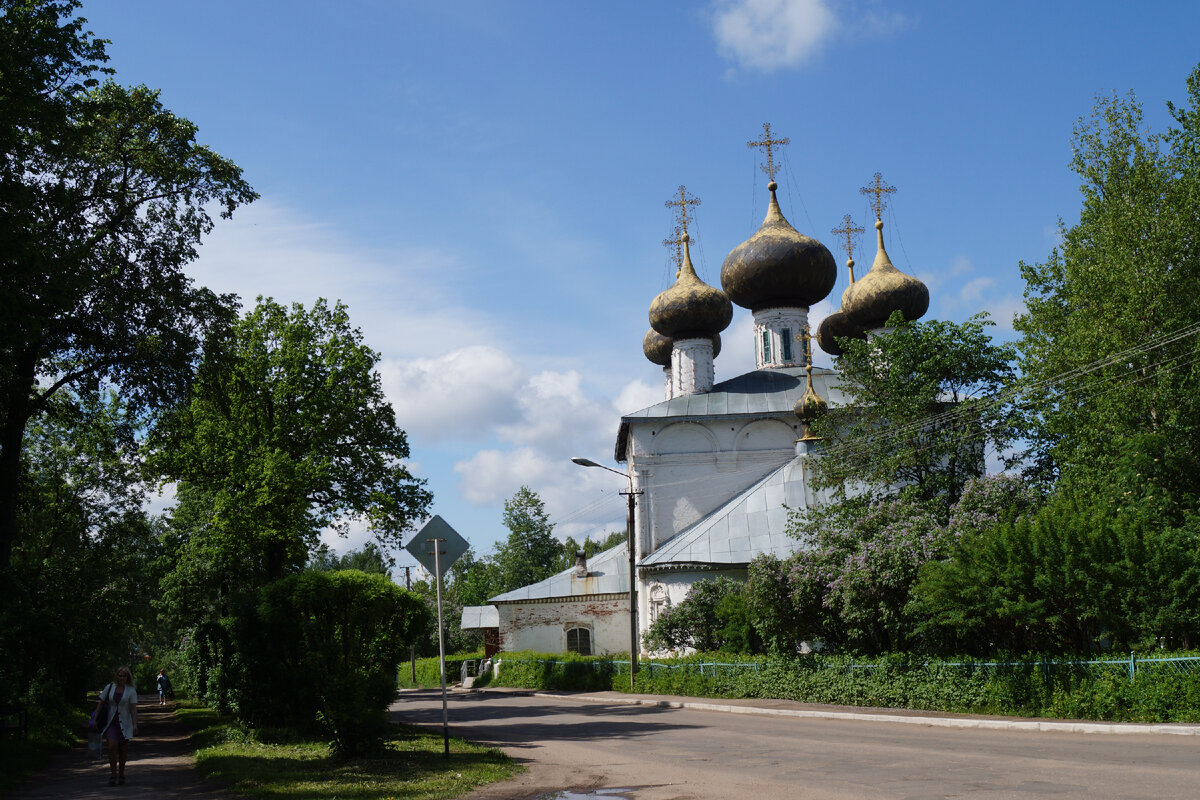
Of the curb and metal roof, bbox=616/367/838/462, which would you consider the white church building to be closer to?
metal roof, bbox=616/367/838/462

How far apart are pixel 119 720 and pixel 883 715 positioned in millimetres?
11874

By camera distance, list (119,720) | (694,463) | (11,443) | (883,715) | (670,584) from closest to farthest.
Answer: (119,720)
(883,715)
(11,443)
(670,584)
(694,463)

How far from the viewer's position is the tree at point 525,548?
240ft

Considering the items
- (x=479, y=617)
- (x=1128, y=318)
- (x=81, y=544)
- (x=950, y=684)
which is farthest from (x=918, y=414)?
(x=479, y=617)

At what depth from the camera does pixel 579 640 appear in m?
38.8

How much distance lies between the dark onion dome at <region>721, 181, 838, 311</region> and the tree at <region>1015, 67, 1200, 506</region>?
1349 centimetres

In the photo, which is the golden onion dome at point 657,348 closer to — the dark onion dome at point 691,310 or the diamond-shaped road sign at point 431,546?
the dark onion dome at point 691,310

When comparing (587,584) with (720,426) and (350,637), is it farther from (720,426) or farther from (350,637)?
(350,637)

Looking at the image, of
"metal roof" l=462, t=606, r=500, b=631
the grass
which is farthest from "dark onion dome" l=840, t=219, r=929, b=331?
the grass

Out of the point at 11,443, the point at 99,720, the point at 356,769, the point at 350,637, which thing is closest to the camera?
the point at 356,769

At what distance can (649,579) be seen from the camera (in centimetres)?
3319

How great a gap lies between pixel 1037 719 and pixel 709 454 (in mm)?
23615

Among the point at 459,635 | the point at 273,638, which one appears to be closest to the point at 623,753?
the point at 273,638

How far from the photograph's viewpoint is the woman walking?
1209 cm
